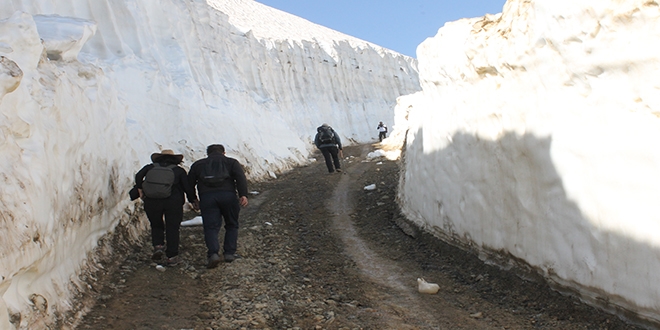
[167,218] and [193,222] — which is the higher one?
[167,218]

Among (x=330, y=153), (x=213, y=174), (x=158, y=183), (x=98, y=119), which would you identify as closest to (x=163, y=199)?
(x=158, y=183)

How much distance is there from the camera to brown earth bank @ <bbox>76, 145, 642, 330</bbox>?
467cm

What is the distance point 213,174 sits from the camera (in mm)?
6586

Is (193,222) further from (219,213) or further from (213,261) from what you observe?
(213,261)

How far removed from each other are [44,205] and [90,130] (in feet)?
7.79

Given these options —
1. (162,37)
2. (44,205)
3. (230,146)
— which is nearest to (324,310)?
Result: (44,205)

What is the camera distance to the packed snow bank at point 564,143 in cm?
376

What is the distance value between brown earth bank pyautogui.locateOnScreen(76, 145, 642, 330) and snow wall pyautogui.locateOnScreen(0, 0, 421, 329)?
526 mm

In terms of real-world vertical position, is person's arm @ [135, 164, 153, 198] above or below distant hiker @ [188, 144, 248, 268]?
above

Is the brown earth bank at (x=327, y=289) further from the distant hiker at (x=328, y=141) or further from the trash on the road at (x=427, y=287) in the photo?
the distant hiker at (x=328, y=141)

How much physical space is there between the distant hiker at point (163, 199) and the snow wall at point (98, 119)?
1.90 ft

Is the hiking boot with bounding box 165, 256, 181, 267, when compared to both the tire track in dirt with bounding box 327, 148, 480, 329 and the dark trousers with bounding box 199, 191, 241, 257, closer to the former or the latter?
the dark trousers with bounding box 199, 191, 241, 257

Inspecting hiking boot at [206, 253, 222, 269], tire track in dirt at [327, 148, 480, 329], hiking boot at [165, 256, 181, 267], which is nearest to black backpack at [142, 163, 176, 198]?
hiking boot at [165, 256, 181, 267]

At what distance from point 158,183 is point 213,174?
0.67 meters
